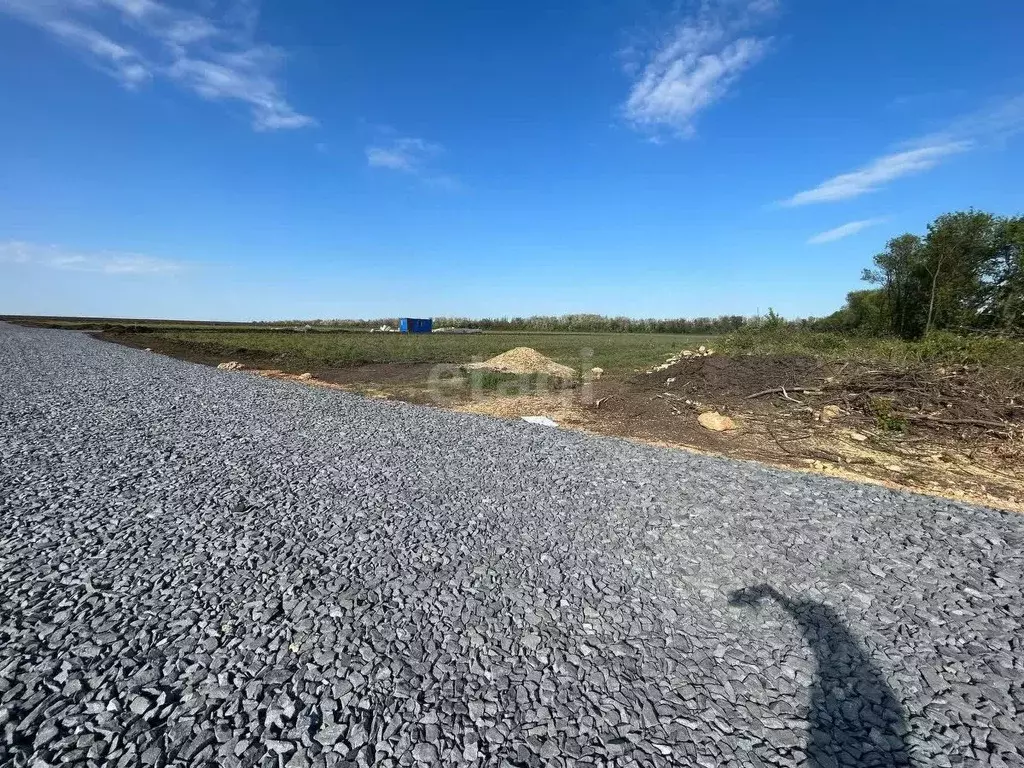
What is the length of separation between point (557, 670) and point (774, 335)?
22.4 meters

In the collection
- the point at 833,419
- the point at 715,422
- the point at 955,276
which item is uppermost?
the point at 955,276

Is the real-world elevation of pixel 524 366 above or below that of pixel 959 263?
below

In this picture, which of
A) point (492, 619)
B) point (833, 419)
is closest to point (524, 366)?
point (833, 419)

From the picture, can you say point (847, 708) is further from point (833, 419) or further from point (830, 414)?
point (830, 414)

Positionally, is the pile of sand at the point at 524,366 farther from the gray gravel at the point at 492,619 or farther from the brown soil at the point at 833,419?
the gray gravel at the point at 492,619

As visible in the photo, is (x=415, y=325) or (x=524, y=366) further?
(x=415, y=325)

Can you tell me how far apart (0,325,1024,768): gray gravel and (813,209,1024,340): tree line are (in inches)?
1093

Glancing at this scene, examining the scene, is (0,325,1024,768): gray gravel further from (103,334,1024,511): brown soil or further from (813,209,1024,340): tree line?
(813,209,1024,340): tree line

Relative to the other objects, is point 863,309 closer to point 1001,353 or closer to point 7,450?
point 1001,353

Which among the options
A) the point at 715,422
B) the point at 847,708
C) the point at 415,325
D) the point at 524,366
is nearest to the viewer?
the point at 847,708

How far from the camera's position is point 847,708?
8.00 feet

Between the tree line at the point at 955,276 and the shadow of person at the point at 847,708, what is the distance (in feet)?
94.3

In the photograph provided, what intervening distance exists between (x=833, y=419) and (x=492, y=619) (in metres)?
9.42

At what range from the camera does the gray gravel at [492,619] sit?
222 cm
